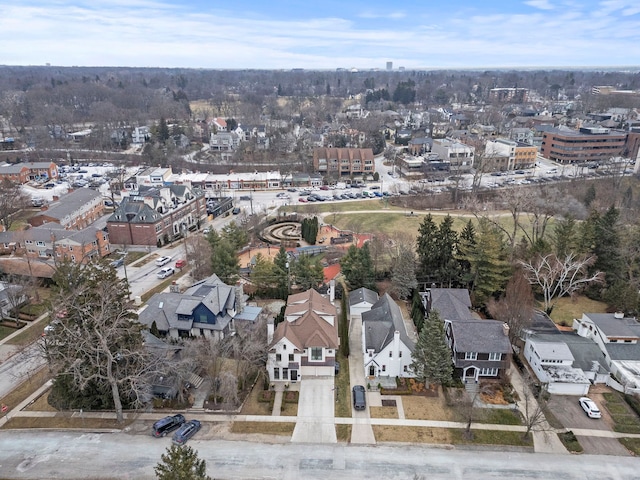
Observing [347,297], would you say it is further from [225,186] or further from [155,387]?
[225,186]

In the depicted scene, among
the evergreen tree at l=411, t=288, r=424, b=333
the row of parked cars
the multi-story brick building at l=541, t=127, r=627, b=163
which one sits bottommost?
the row of parked cars

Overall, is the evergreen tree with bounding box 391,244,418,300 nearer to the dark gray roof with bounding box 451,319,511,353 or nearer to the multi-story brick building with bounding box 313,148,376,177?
the dark gray roof with bounding box 451,319,511,353

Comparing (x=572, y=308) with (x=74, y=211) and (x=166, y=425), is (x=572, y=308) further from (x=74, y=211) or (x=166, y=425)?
(x=74, y=211)

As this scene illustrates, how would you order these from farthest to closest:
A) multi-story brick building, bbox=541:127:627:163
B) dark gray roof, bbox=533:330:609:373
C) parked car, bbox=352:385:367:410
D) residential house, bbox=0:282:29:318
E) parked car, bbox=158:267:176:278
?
multi-story brick building, bbox=541:127:627:163
parked car, bbox=158:267:176:278
residential house, bbox=0:282:29:318
dark gray roof, bbox=533:330:609:373
parked car, bbox=352:385:367:410

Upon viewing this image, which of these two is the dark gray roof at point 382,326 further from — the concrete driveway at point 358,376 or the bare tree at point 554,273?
the bare tree at point 554,273

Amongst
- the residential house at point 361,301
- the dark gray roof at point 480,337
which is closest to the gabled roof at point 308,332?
the residential house at point 361,301

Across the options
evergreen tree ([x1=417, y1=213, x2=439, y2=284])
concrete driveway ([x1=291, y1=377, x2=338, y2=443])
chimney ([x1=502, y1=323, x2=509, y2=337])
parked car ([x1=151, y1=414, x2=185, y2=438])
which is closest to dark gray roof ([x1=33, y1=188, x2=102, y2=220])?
parked car ([x1=151, y1=414, x2=185, y2=438])

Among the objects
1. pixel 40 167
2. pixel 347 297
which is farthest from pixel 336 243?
pixel 40 167
